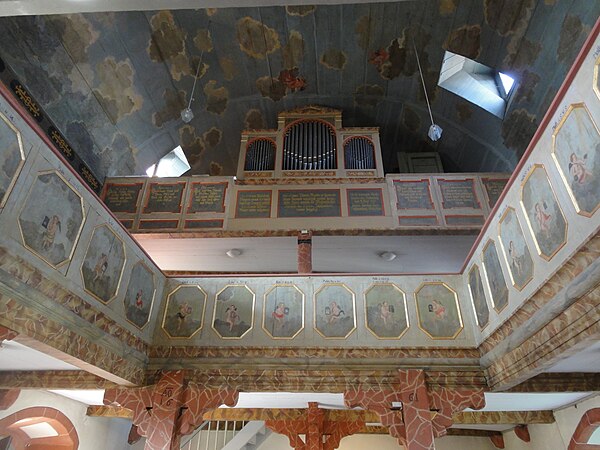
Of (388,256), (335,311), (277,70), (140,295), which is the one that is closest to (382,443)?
(388,256)

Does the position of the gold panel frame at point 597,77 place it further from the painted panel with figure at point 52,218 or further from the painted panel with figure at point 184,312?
the painted panel with figure at point 184,312

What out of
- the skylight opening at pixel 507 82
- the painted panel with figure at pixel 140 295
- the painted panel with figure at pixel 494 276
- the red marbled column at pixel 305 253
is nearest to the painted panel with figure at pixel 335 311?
the red marbled column at pixel 305 253

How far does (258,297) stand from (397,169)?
7.22m

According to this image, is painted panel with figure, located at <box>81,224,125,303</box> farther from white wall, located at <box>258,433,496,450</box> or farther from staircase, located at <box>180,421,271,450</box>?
white wall, located at <box>258,433,496,450</box>

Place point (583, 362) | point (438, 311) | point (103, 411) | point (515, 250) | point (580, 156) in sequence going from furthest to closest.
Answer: point (103, 411) < point (438, 311) < point (583, 362) < point (515, 250) < point (580, 156)

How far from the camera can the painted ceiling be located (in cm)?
768

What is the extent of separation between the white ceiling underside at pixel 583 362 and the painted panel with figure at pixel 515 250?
1234 mm

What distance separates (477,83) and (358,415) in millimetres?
8697

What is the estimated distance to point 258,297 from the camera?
6586 mm

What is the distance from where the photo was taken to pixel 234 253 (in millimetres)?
9695

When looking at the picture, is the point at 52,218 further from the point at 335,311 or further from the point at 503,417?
the point at 503,417

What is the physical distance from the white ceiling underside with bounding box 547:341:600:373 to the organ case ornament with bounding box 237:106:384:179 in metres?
5.34

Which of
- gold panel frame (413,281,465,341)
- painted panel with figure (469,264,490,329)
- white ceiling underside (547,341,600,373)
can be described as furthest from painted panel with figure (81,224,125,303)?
white ceiling underside (547,341,600,373)

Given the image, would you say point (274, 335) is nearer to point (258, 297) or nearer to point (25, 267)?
point (258, 297)
